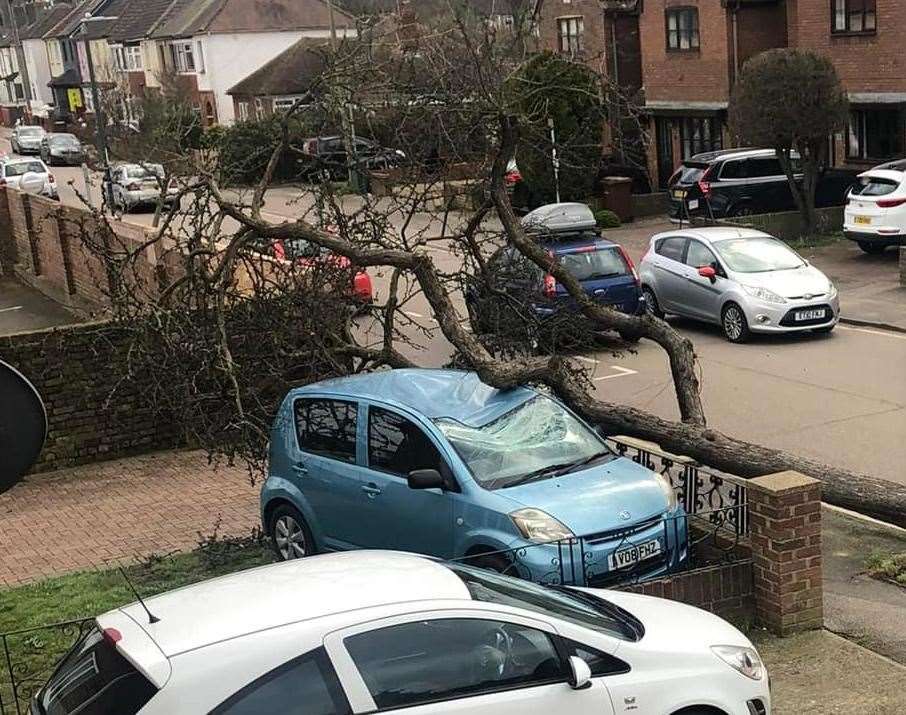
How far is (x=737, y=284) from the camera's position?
18.9 m

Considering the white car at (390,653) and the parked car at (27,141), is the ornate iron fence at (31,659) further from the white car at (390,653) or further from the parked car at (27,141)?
the parked car at (27,141)

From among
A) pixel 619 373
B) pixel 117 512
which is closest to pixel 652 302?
pixel 619 373

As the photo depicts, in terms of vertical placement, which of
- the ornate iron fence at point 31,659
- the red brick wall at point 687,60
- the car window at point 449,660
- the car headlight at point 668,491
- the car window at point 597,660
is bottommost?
the ornate iron fence at point 31,659

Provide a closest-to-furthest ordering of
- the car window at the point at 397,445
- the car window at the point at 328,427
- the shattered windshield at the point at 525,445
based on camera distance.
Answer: the shattered windshield at the point at 525,445, the car window at the point at 397,445, the car window at the point at 328,427

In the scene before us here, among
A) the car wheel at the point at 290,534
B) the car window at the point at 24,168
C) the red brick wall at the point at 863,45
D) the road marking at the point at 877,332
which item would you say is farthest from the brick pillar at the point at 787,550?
the car window at the point at 24,168

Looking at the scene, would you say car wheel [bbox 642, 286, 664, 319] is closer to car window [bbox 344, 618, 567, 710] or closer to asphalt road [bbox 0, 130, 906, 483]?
asphalt road [bbox 0, 130, 906, 483]

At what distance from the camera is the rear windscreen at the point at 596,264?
64.7 ft

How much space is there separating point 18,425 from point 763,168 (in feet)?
82.2

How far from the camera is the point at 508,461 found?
28.2ft

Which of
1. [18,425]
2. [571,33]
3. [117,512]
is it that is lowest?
[117,512]

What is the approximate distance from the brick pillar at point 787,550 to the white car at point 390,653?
6.38 ft

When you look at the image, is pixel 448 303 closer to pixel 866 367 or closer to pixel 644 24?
pixel 866 367

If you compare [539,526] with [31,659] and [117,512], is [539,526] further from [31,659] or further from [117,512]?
[117,512]

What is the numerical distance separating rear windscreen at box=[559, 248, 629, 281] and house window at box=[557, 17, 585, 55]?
2077 cm
